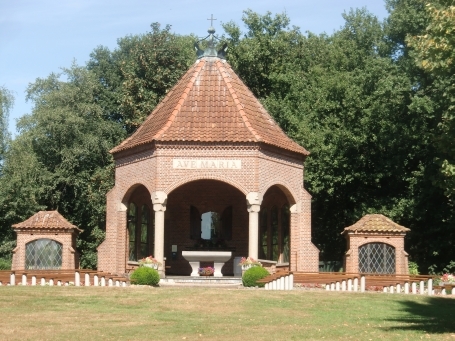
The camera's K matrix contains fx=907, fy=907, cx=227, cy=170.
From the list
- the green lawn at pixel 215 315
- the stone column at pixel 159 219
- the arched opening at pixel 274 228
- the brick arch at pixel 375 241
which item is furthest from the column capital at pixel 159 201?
the brick arch at pixel 375 241

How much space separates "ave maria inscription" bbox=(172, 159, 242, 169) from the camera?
32.4m

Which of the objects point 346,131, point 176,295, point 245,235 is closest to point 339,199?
point 346,131

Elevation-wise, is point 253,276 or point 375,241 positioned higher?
point 375,241

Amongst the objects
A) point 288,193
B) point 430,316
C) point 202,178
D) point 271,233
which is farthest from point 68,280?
Answer: point 430,316

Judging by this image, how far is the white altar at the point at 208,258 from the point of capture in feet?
108

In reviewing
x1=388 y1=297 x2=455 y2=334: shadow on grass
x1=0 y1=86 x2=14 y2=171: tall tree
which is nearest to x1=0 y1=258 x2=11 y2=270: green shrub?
x1=0 y1=86 x2=14 y2=171: tall tree

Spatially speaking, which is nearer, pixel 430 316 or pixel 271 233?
Answer: pixel 430 316

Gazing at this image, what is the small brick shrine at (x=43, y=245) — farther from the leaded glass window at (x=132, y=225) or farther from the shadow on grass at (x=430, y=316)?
the shadow on grass at (x=430, y=316)

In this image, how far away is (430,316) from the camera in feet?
73.0

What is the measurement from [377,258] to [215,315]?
1300 cm

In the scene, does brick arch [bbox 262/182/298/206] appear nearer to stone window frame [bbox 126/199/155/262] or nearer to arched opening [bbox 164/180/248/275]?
arched opening [bbox 164/180/248/275]

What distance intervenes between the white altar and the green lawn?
6021mm

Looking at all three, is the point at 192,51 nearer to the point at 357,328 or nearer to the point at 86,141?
the point at 86,141

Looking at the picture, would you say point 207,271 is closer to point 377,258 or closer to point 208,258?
point 208,258
